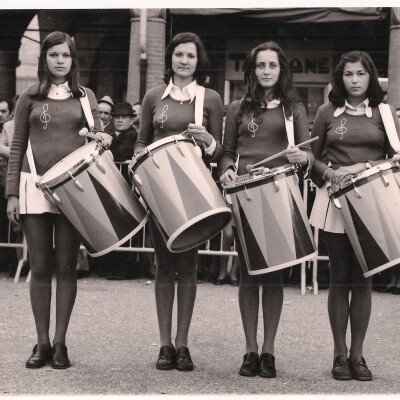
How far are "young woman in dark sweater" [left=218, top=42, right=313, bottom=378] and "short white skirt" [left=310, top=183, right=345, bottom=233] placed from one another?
29cm

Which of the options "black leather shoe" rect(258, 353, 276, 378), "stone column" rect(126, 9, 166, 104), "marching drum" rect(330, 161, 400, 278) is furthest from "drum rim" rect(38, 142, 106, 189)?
"stone column" rect(126, 9, 166, 104)

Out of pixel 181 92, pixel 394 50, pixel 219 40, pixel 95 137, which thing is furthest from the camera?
pixel 219 40

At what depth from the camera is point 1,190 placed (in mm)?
7578

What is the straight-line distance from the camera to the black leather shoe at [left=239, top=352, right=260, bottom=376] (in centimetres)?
415

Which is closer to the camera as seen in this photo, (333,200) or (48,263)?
Answer: (333,200)

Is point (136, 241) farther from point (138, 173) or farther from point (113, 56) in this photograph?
point (113, 56)

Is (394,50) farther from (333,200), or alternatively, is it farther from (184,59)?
(333,200)

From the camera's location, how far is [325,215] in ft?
13.7

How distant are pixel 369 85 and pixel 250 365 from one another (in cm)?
165

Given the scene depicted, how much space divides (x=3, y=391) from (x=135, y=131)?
13.2ft

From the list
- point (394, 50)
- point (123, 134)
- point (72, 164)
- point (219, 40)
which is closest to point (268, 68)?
point (72, 164)

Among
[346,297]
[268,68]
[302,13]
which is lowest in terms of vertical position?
[346,297]

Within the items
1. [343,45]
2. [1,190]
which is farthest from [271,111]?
[343,45]

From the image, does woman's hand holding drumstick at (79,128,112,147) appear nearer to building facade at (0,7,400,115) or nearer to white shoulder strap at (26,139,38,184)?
white shoulder strap at (26,139,38,184)
